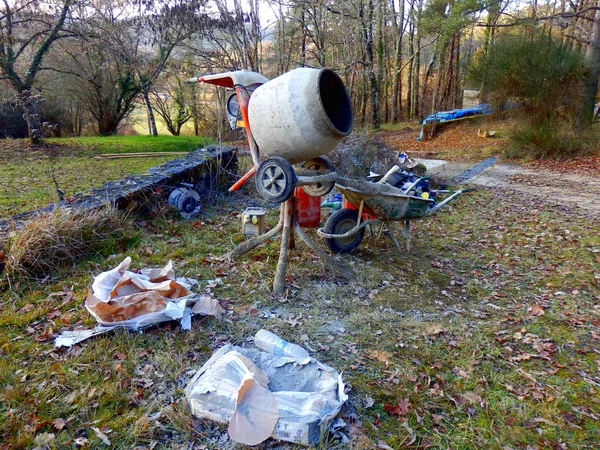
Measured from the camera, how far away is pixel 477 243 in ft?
19.1

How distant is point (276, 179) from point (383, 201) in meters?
1.52

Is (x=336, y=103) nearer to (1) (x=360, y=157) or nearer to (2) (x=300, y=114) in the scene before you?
(2) (x=300, y=114)

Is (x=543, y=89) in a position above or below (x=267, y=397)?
above

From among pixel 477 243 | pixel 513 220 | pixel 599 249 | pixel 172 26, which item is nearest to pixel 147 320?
pixel 477 243

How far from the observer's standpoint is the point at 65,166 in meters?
10.0

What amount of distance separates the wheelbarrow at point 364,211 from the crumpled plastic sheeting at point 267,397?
7.17ft

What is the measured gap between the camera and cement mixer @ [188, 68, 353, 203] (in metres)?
3.40

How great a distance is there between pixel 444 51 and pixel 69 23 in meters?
18.8

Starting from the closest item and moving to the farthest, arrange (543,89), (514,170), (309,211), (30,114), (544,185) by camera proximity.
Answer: (309,211), (30,114), (544,185), (514,170), (543,89)

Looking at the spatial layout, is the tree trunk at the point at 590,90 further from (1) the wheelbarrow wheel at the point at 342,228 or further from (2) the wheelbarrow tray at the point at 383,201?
(1) the wheelbarrow wheel at the point at 342,228

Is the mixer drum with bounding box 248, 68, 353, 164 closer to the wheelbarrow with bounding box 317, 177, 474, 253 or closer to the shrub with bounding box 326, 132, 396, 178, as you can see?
the wheelbarrow with bounding box 317, 177, 474, 253

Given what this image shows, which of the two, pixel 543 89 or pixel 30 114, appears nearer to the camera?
pixel 30 114

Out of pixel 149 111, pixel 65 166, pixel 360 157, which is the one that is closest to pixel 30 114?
pixel 65 166

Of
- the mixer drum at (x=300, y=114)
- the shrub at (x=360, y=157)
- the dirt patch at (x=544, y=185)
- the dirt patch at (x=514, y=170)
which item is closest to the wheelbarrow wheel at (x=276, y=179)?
the mixer drum at (x=300, y=114)
